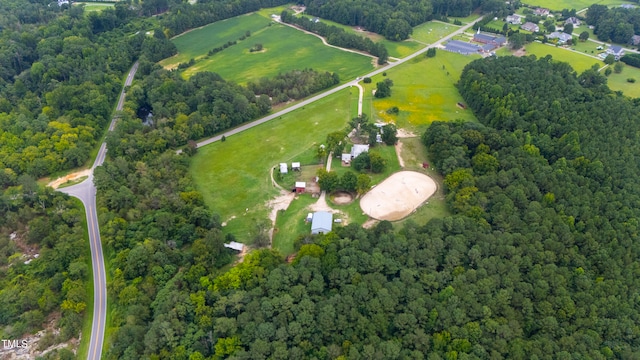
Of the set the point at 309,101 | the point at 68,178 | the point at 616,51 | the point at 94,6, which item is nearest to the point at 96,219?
the point at 68,178

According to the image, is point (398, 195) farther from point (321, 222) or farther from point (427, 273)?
point (427, 273)

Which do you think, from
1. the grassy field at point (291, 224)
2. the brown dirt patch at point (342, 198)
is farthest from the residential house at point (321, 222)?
the brown dirt patch at point (342, 198)

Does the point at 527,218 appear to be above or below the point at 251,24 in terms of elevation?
below

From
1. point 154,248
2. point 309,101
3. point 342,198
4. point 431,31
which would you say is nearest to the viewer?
point 154,248

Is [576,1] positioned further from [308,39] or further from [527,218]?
[527,218]

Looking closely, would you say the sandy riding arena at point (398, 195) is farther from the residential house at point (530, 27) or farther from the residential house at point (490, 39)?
the residential house at point (530, 27)

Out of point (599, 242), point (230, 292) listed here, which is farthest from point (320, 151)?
point (599, 242)

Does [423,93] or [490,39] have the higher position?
[490,39]
